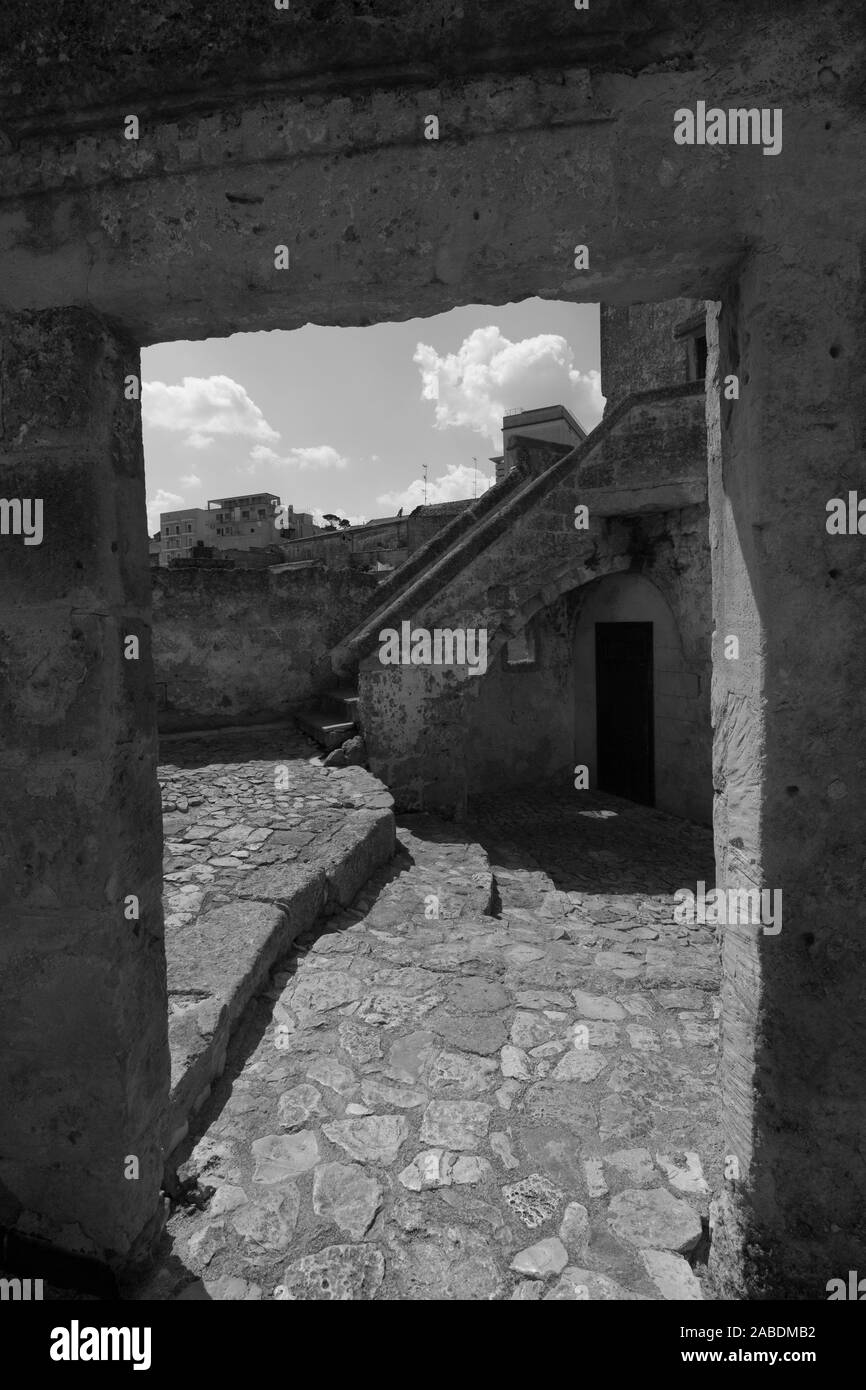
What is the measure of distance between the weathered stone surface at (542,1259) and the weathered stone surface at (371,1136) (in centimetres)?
62

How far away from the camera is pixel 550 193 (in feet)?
5.95

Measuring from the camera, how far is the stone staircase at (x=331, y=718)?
7.98 metres

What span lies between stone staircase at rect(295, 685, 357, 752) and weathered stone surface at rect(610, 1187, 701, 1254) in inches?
233

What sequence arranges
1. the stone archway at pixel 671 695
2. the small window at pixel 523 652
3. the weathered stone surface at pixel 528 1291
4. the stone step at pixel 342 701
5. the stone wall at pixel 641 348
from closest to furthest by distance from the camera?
the weathered stone surface at pixel 528 1291 < the stone step at pixel 342 701 < the stone archway at pixel 671 695 < the small window at pixel 523 652 < the stone wall at pixel 641 348

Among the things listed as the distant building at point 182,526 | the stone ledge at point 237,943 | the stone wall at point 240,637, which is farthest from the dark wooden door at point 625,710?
the distant building at point 182,526

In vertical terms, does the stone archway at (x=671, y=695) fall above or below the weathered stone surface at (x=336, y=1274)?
above

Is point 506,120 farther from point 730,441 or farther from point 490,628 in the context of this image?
point 490,628

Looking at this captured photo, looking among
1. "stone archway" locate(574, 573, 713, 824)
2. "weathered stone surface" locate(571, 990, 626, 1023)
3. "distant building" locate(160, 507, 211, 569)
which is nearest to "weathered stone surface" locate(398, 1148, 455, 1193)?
"weathered stone surface" locate(571, 990, 626, 1023)

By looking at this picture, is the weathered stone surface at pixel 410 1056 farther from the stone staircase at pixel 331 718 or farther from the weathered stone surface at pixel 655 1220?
the stone staircase at pixel 331 718

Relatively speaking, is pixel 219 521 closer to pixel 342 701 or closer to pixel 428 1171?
pixel 342 701

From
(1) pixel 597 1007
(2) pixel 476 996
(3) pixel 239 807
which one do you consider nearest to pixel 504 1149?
(2) pixel 476 996

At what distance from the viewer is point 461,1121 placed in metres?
2.82

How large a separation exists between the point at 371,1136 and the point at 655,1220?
1.07 meters
